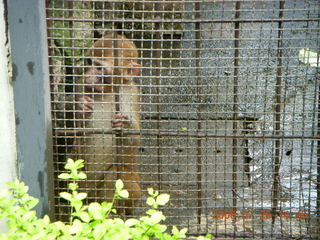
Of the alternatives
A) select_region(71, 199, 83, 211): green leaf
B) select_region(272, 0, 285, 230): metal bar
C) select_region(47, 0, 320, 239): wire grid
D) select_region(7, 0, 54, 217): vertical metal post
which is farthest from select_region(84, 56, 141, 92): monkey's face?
select_region(71, 199, 83, 211): green leaf

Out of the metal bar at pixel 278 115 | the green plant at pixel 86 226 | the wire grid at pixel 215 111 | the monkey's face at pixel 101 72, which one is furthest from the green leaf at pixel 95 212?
the monkey's face at pixel 101 72

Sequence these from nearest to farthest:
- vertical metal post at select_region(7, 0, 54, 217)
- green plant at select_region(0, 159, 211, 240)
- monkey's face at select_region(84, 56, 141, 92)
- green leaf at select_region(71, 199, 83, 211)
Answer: green plant at select_region(0, 159, 211, 240), green leaf at select_region(71, 199, 83, 211), vertical metal post at select_region(7, 0, 54, 217), monkey's face at select_region(84, 56, 141, 92)

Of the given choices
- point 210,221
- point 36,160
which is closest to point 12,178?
point 36,160

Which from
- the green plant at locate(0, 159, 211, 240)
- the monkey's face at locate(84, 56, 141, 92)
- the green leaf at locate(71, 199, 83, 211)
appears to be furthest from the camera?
the monkey's face at locate(84, 56, 141, 92)

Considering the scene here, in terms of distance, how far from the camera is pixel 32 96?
2.69 metres

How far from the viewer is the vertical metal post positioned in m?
2.61

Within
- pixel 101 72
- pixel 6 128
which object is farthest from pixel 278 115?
pixel 6 128

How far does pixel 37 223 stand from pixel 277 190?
1854 mm

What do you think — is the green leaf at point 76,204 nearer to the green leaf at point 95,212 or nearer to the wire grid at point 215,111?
the green leaf at point 95,212

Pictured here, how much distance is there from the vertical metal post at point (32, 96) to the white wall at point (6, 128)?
0.04 meters

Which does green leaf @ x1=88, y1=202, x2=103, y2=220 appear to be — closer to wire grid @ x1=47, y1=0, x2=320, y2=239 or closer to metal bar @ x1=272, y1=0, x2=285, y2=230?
wire grid @ x1=47, y1=0, x2=320, y2=239

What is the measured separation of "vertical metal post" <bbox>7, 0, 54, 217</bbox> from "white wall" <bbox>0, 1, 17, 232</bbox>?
4cm

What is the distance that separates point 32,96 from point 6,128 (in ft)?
0.85

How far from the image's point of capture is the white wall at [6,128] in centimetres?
265
